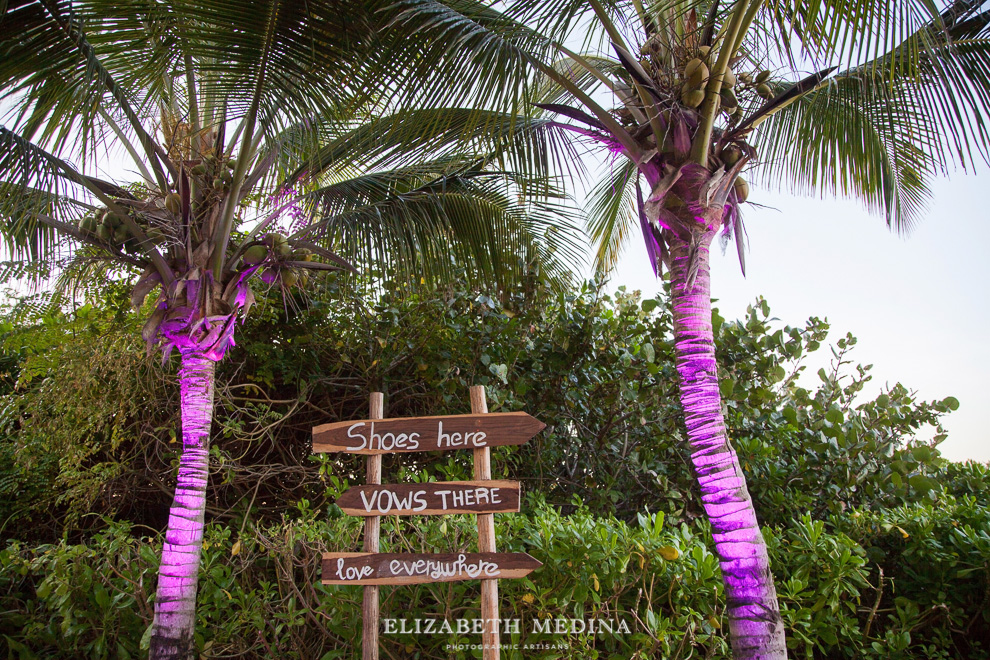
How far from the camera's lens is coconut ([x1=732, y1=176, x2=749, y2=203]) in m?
3.67

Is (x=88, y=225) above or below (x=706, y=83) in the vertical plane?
below

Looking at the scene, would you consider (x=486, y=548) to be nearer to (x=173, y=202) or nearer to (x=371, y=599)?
(x=371, y=599)

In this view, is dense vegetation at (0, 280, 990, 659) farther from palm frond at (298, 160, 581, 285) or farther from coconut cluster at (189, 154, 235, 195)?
coconut cluster at (189, 154, 235, 195)

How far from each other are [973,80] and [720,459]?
7.93ft

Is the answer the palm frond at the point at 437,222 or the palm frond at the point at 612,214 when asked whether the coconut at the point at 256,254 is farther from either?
the palm frond at the point at 612,214

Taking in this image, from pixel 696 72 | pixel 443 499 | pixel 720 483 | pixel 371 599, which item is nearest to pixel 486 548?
pixel 443 499

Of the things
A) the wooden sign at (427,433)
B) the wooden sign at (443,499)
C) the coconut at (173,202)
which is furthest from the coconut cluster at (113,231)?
the wooden sign at (443,499)

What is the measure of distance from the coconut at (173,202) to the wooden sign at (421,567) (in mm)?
2250

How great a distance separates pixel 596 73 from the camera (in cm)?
346

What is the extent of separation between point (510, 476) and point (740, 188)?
301cm

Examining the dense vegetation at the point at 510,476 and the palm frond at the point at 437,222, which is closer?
the dense vegetation at the point at 510,476

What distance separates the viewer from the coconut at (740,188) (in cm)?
367

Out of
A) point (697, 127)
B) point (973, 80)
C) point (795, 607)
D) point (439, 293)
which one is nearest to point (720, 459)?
point (795, 607)

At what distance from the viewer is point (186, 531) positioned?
3.66 metres
